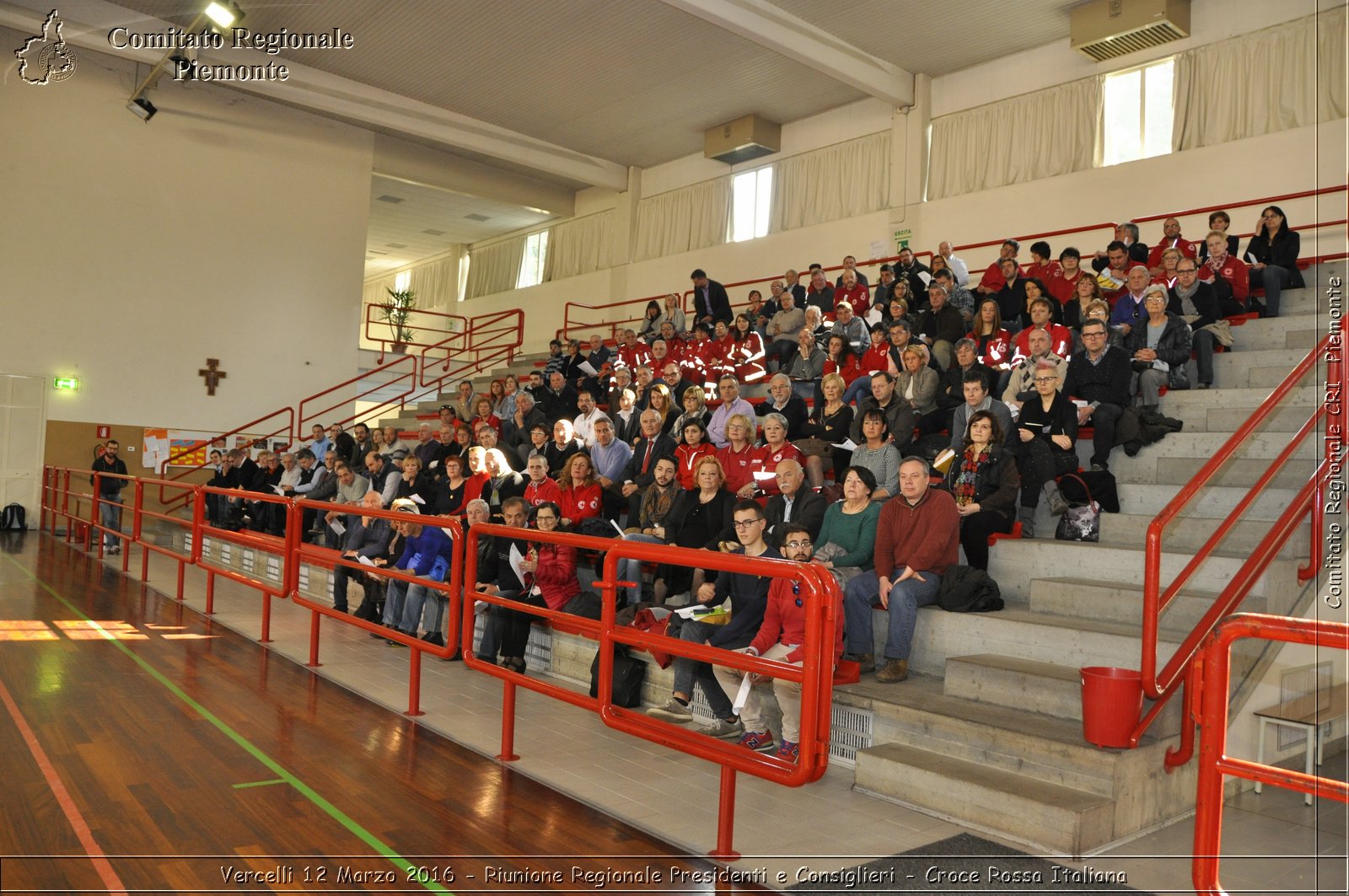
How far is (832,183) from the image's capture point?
1548 centimetres

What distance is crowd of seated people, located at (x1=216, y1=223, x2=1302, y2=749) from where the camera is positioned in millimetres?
5590

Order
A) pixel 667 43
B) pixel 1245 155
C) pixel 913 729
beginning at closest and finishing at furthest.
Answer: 1. pixel 913 729
2. pixel 1245 155
3. pixel 667 43

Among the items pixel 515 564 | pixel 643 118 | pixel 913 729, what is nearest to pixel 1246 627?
pixel 913 729

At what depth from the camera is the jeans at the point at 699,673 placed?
513cm

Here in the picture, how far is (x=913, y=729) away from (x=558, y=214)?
18035 mm

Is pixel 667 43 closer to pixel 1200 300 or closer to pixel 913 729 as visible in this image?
pixel 1200 300

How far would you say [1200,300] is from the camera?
7672 mm

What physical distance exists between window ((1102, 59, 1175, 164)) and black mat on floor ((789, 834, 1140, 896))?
10.7m

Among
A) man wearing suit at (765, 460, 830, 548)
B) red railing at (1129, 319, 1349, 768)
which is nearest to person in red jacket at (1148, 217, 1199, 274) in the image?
red railing at (1129, 319, 1349, 768)

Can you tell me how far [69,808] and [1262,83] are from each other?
12.7m

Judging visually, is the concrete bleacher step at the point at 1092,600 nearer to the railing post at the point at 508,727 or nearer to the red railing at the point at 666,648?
the red railing at the point at 666,648

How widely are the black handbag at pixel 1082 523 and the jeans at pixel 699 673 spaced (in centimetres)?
215

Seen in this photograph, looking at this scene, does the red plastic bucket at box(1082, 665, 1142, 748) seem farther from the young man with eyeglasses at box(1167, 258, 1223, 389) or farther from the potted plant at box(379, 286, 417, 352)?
the potted plant at box(379, 286, 417, 352)

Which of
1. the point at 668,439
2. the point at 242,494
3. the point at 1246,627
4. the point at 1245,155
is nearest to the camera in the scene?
the point at 1246,627
